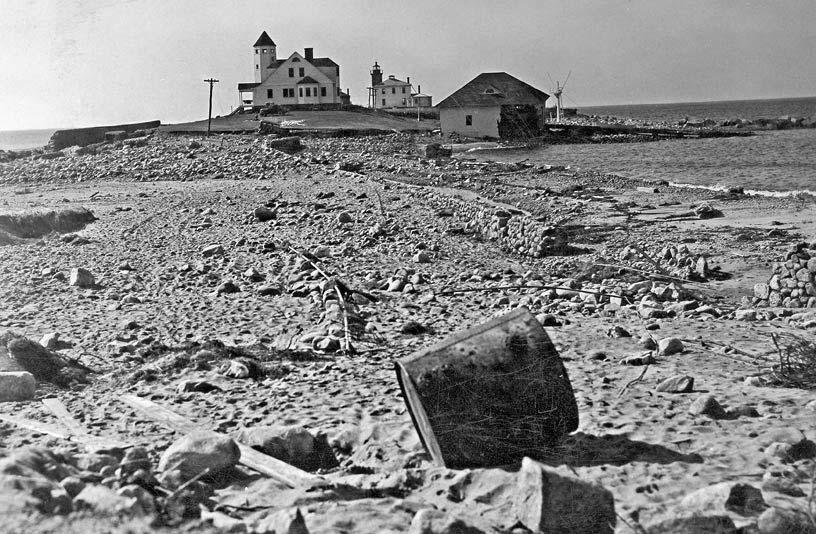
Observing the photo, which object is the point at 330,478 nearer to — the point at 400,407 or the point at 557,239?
the point at 400,407

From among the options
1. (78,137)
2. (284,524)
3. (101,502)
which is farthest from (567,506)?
(78,137)

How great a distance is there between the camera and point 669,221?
15.2 metres

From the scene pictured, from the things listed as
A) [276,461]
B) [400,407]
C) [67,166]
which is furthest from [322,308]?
[67,166]

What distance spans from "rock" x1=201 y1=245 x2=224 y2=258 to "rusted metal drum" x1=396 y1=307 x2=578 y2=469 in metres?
7.72

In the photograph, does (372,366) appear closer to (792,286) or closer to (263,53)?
(792,286)

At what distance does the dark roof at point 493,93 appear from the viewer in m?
47.1

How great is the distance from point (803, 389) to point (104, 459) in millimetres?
3764

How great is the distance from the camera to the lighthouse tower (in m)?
65.5

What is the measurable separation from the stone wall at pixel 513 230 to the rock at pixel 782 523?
8.45 meters

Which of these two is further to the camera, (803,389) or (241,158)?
(241,158)

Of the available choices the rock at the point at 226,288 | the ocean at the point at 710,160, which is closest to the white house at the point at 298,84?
the ocean at the point at 710,160

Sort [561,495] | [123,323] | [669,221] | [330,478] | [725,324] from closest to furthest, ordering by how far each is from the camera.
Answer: [561,495] → [330,478] → [725,324] → [123,323] → [669,221]

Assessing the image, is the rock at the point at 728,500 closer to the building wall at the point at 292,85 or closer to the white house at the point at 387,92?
the building wall at the point at 292,85

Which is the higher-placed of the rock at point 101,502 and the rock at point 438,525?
the rock at point 101,502
